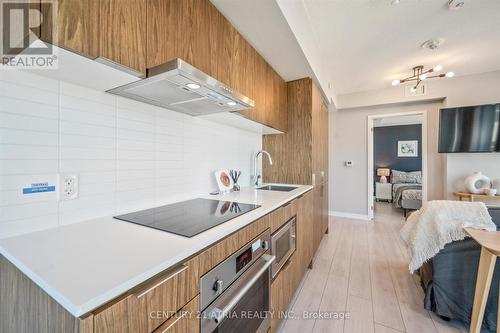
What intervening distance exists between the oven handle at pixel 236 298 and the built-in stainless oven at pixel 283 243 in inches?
6.3

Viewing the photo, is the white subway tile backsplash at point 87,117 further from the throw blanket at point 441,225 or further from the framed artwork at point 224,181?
the throw blanket at point 441,225

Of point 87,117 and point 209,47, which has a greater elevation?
point 209,47

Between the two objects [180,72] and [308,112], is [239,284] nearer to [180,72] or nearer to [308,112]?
[180,72]

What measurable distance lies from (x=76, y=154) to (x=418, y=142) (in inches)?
308

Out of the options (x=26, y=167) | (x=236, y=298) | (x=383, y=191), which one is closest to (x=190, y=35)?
(x=26, y=167)

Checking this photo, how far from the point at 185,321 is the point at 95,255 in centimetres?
34

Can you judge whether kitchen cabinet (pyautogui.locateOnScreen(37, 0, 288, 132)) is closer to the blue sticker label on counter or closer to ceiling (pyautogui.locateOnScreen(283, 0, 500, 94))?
the blue sticker label on counter

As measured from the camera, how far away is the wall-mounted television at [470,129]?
3021 mm

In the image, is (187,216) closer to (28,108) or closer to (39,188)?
(39,188)

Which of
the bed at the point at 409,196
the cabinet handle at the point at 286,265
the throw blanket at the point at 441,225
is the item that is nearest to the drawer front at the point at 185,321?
the cabinet handle at the point at 286,265

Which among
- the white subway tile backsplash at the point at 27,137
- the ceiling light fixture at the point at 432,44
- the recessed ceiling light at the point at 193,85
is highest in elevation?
the ceiling light fixture at the point at 432,44

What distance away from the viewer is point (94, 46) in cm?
69

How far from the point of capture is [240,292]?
87 cm

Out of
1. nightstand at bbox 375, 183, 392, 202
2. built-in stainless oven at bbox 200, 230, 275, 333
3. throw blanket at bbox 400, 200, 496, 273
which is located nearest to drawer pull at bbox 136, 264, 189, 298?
A: built-in stainless oven at bbox 200, 230, 275, 333
